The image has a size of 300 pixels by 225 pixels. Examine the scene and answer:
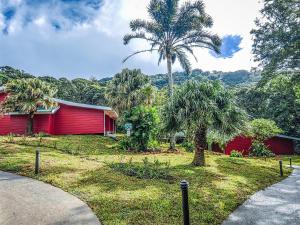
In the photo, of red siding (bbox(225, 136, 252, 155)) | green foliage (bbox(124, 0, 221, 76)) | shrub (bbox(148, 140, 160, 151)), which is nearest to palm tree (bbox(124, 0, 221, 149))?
green foliage (bbox(124, 0, 221, 76))

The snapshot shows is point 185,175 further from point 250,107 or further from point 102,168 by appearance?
point 250,107

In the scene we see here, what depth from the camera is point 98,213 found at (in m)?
6.19

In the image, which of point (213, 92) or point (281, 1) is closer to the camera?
point (213, 92)

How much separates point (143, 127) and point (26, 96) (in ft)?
33.9

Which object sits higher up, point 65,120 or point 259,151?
point 65,120

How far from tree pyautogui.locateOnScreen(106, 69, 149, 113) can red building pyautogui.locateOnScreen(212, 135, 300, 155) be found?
41.5 ft

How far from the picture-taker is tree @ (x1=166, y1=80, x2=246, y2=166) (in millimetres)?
12609

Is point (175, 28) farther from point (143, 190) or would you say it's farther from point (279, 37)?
point (143, 190)

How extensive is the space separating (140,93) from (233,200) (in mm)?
22736

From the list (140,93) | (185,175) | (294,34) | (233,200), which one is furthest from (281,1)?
(233,200)

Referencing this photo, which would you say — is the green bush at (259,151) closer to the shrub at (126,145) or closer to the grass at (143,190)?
the shrub at (126,145)

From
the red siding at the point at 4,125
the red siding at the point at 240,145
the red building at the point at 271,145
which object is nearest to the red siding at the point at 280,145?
the red building at the point at 271,145

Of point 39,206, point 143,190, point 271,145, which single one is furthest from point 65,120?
point 271,145

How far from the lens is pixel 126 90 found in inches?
1206
